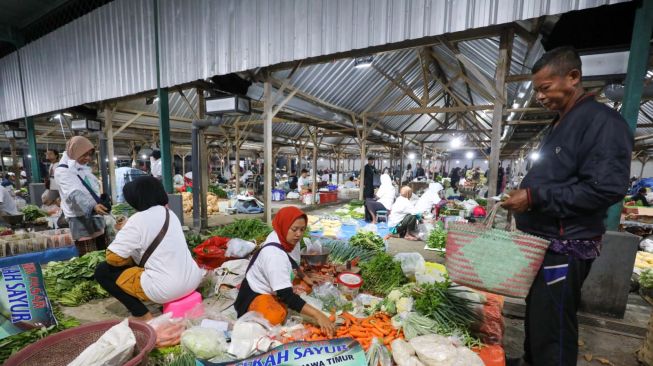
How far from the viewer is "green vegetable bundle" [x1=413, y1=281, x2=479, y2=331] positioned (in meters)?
2.34

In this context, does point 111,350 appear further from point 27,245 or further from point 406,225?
point 406,225

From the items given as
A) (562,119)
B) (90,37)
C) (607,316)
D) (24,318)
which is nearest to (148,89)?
(90,37)

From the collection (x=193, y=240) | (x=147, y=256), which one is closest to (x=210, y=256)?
(x=193, y=240)

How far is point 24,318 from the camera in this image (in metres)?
2.30

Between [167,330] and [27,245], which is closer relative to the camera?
[167,330]

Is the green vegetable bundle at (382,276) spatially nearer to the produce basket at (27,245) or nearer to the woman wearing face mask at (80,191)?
the woman wearing face mask at (80,191)

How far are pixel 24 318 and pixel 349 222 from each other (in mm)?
6848

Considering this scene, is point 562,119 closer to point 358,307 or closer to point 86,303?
point 358,307

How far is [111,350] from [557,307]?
9.43ft

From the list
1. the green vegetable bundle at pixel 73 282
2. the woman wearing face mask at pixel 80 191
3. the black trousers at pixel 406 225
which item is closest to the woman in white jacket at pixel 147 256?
the green vegetable bundle at pixel 73 282

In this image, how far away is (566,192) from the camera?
1488mm

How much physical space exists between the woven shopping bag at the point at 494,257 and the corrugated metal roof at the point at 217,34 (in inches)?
119

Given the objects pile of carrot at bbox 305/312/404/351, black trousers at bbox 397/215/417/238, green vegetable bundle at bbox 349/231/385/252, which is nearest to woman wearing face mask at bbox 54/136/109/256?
pile of carrot at bbox 305/312/404/351

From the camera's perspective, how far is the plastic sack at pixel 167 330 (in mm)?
2273
